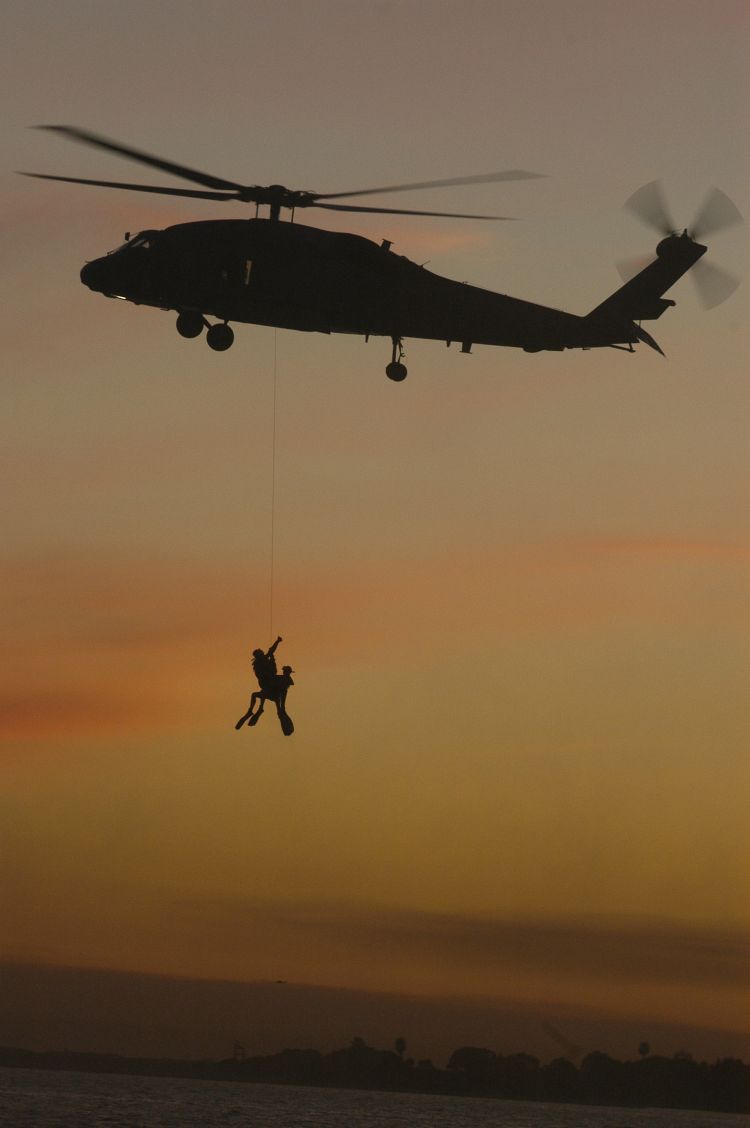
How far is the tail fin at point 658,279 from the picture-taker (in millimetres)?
46250

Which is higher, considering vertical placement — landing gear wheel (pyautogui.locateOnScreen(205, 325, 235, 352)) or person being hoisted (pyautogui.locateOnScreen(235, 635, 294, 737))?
landing gear wheel (pyautogui.locateOnScreen(205, 325, 235, 352))

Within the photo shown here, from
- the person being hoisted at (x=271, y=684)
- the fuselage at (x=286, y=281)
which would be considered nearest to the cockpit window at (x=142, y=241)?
the fuselage at (x=286, y=281)

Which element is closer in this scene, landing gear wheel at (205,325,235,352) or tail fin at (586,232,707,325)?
landing gear wheel at (205,325,235,352)

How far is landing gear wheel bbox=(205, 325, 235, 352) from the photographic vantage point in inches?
1490

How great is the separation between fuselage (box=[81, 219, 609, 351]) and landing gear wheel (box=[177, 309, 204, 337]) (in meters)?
0.15

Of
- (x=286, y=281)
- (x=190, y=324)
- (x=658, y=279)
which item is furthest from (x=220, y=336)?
(x=658, y=279)

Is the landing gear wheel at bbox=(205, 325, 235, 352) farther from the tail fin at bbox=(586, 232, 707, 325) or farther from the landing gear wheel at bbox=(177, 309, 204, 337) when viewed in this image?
the tail fin at bbox=(586, 232, 707, 325)

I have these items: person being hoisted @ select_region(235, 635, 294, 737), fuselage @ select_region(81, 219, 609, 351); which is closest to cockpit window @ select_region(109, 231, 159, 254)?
fuselage @ select_region(81, 219, 609, 351)

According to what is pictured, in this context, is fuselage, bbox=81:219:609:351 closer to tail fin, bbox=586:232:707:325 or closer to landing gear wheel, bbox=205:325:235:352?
landing gear wheel, bbox=205:325:235:352

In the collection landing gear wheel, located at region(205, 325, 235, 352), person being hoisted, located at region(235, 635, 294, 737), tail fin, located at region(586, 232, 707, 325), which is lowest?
person being hoisted, located at region(235, 635, 294, 737)

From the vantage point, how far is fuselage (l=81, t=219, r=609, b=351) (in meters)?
38.4

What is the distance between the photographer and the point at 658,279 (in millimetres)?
47375

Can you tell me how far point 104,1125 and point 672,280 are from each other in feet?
372

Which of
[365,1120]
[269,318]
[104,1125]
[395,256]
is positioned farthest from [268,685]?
[365,1120]
